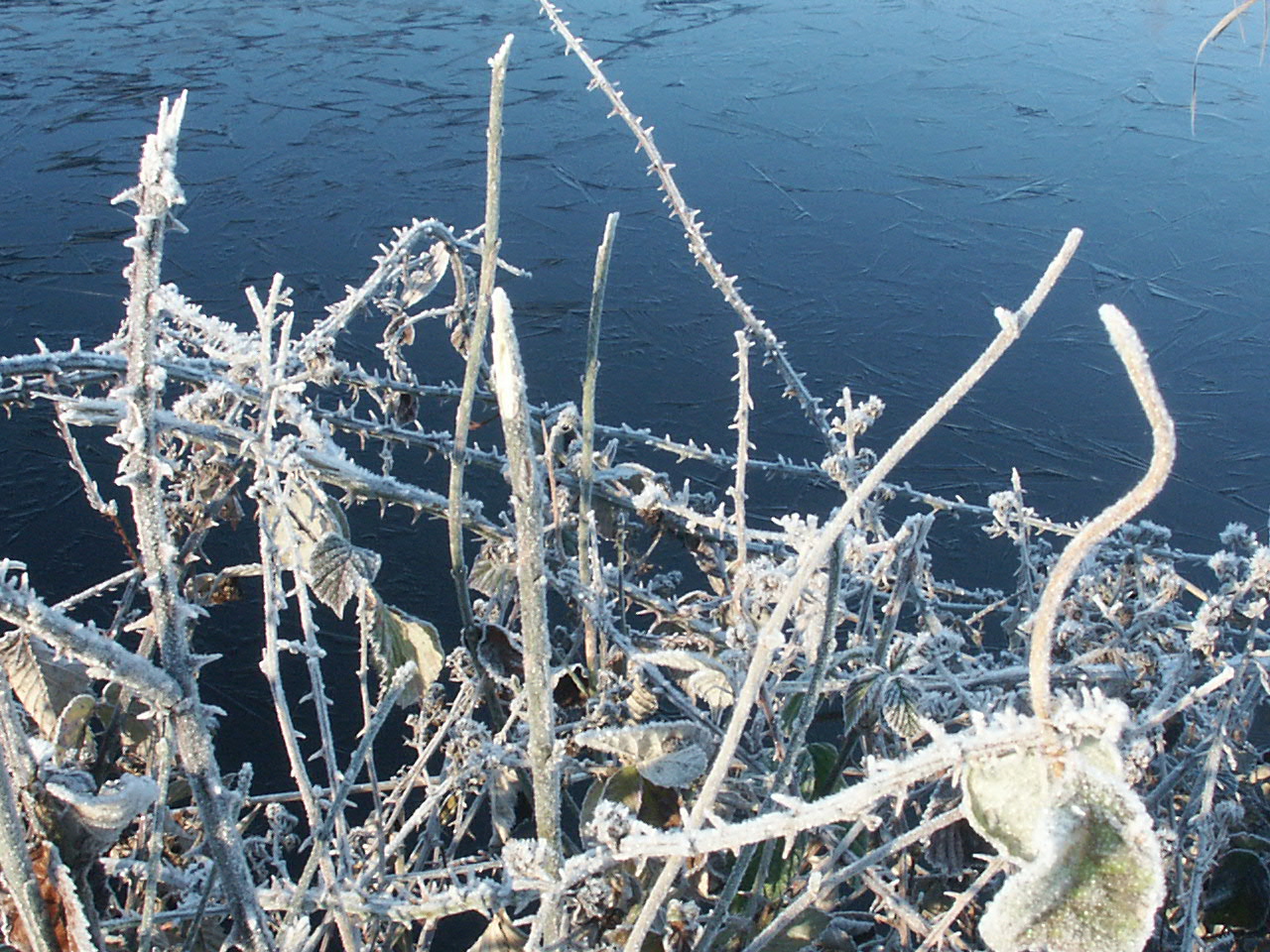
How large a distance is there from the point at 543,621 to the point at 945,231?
5.11 meters

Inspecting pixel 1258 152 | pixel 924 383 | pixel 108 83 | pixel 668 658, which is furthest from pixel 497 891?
pixel 108 83

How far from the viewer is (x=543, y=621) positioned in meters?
0.86

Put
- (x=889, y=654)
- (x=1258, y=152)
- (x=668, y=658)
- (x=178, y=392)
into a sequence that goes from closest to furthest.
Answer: (x=668, y=658) < (x=889, y=654) < (x=178, y=392) < (x=1258, y=152)

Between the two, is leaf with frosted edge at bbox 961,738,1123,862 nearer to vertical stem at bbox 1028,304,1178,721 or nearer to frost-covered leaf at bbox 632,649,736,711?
vertical stem at bbox 1028,304,1178,721

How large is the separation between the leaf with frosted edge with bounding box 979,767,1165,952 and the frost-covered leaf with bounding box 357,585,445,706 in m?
0.78

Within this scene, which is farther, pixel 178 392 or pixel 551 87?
pixel 551 87

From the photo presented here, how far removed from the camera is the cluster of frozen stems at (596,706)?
2.07 ft

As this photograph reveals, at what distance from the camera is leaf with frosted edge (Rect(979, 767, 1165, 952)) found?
1.81ft

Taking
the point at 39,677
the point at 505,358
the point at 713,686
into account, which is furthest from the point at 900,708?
the point at 39,677

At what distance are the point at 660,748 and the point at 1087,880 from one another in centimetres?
83

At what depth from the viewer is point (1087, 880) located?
56 cm

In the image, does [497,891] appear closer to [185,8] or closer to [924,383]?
[924,383]

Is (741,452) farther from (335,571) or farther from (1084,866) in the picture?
(1084,866)

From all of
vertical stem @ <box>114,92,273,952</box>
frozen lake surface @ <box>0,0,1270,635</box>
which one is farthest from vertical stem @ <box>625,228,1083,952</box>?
frozen lake surface @ <box>0,0,1270,635</box>
